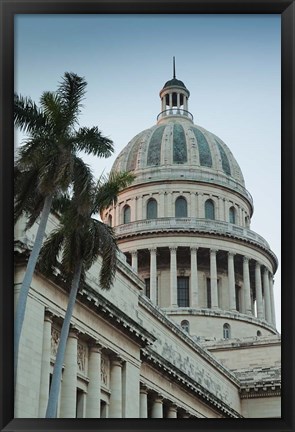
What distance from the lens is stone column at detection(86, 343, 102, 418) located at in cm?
3403

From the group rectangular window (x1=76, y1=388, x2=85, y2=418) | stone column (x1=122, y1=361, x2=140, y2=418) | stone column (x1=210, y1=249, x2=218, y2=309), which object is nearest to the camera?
rectangular window (x1=76, y1=388, x2=85, y2=418)

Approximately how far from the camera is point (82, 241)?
27.7 m

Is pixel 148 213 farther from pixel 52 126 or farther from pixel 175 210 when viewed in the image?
pixel 52 126

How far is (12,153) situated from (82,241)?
13.2 meters

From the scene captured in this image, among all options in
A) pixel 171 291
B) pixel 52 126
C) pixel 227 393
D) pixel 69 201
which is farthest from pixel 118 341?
pixel 171 291

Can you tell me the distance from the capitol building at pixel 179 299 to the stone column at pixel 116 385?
52 mm

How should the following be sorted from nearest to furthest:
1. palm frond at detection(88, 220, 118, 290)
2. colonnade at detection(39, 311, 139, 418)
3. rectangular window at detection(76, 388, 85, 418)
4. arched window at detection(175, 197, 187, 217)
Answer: palm frond at detection(88, 220, 118, 290) → colonnade at detection(39, 311, 139, 418) → rectangular window at detection(76, 388, 85, 418) → arched window at detection(175, 197, 187, 217)

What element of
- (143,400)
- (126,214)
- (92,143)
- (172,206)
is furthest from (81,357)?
(126,214)

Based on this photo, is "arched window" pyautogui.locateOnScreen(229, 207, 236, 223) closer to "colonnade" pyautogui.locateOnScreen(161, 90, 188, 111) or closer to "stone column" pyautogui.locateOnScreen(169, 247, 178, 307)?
"stone column" pyautogui.locateOnScreen(169, 247, 178, 307)

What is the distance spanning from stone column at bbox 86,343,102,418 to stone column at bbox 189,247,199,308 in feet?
135

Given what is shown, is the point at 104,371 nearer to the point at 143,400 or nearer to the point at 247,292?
the point at 143,400

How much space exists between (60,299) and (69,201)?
5416 mm

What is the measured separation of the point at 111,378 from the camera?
37.1 meters

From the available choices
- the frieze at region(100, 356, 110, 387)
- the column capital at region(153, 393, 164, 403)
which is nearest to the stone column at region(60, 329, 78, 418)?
the frieze at region(100, 356, 110, 387)
